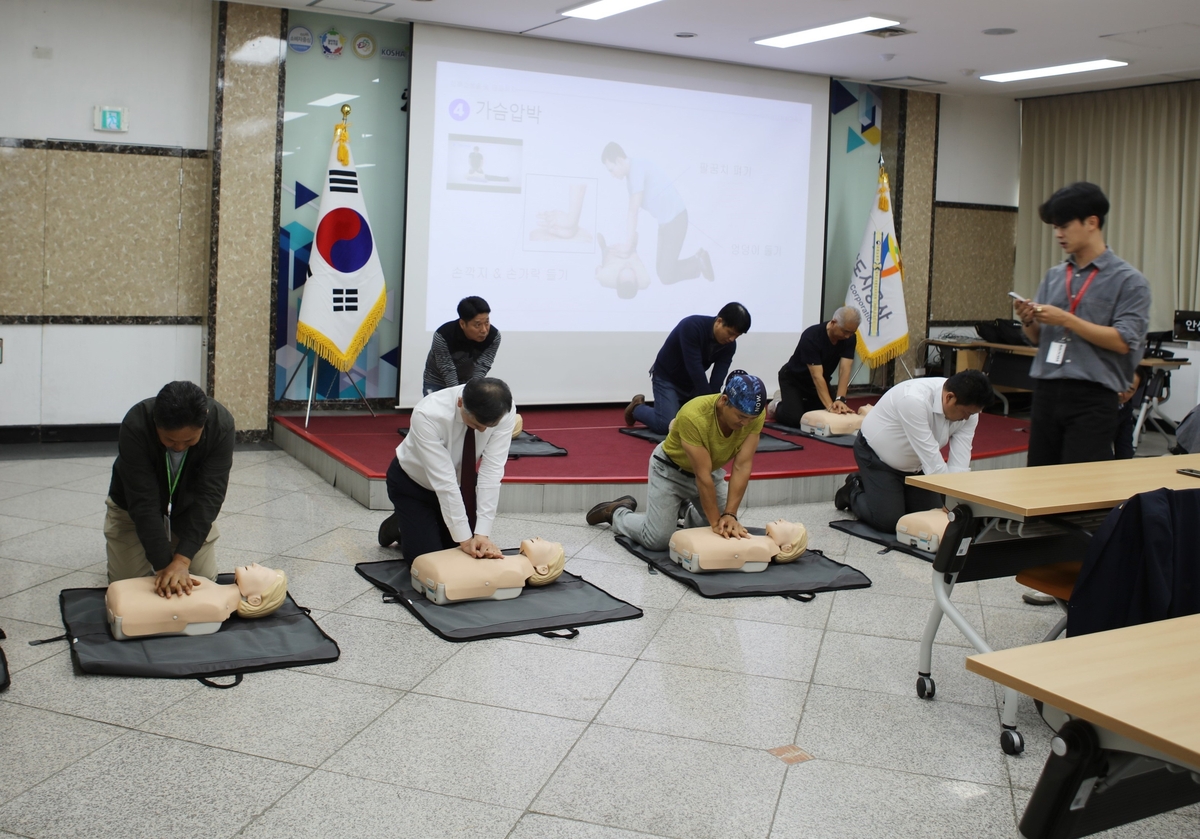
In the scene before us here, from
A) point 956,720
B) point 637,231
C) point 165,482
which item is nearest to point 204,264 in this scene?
point 637,231

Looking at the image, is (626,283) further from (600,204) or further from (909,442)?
(909,442)

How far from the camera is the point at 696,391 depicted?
6699 millimetres

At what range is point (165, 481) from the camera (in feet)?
11.7

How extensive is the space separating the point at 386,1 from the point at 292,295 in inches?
81.7

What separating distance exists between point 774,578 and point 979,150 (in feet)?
22.5

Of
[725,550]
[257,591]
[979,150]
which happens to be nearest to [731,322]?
[725,550]

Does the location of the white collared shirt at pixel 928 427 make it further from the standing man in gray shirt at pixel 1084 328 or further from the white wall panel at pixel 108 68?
the white wall panel at pixel 108 68

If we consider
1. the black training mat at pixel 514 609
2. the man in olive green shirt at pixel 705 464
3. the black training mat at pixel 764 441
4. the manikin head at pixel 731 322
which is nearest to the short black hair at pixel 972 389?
the man in olive green shirt at pixel 705 464

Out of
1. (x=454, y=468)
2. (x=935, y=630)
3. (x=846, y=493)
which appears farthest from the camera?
(x=846, y=493)

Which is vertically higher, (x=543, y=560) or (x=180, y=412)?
(x=180, y=412)

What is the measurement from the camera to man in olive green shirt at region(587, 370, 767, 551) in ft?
14.0

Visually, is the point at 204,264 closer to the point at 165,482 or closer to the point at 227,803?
the point at 165,482

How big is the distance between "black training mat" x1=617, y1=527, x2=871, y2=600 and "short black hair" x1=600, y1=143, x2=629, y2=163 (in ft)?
13.7

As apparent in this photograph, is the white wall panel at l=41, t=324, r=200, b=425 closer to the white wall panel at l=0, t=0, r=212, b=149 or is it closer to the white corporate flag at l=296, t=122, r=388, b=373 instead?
the white corporate flag at l=296, t=122, r=388, b=373
